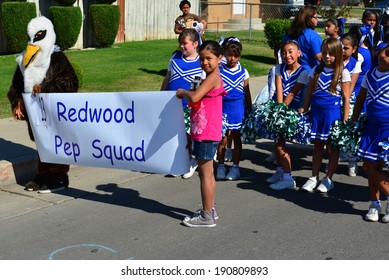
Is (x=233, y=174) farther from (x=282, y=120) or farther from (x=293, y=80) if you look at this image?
(x=293, y=80)

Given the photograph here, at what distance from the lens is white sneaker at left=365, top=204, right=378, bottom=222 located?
6004mm

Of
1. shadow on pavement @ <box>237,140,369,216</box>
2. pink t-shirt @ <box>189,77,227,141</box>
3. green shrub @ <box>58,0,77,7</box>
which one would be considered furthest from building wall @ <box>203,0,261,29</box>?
pink t-shirt @ <box>189,77,227,141</box>

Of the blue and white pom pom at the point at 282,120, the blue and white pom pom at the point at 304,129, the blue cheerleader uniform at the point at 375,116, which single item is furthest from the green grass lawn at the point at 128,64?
the blue cheerleader uniform at the point at 375,116

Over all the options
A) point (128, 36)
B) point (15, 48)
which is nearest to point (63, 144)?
point (15, 48)

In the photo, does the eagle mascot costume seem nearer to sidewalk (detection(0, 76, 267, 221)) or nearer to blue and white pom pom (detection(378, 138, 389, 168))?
sidewalk (detection(0, 76, 267, 221))

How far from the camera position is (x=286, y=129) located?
684cm

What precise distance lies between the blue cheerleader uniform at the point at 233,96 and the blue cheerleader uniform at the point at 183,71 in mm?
300

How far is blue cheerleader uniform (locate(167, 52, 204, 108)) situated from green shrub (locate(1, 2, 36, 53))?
10291 mm

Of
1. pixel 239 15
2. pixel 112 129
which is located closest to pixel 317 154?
pixel 112 129

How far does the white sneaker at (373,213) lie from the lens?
6.00 meters

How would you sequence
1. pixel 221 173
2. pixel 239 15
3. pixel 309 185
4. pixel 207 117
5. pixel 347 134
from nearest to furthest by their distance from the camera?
1. pixel 207 117
2. pixel 347 134
3. pixel 309 185
4. pixel 221 173
5. pixel 239 15

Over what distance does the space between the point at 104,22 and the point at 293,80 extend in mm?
12980

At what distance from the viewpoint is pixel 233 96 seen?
7191 millimetres

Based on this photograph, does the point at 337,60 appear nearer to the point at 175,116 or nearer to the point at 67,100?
the point at 175,116
